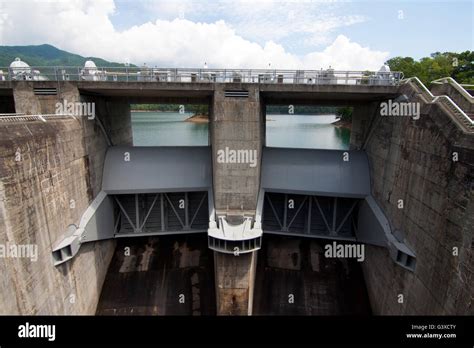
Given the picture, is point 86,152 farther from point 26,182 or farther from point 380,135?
point 380,135

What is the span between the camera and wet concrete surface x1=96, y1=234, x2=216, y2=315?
1582 centimetres

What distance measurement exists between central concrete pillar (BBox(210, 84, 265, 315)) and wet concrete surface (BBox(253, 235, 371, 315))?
1768 millimetres

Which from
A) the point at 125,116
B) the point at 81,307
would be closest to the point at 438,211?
the point at 81,307

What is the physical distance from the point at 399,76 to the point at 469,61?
35009 millimetres

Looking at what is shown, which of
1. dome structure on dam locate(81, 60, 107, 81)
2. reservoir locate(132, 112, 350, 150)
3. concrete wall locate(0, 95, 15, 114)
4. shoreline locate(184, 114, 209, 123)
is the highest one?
dome structure on dam locate(81, 60, 107, 81)

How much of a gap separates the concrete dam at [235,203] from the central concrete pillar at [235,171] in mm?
75

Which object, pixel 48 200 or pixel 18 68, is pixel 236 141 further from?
pixel 18 68

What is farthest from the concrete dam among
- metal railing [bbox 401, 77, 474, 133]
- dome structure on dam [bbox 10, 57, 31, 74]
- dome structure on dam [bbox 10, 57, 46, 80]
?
dome structure on dam [bbox 10, 57, 31, 74]

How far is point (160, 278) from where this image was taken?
55.7 ft

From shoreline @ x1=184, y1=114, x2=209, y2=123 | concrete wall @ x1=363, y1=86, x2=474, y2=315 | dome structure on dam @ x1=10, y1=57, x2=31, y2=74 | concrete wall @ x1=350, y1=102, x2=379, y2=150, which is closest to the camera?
concrete wall @ x1=363, y1=86, x2=474, y2=315

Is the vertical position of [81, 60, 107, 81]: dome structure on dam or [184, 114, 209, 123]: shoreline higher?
[81, 60, 107, 81]: dome structure on dam

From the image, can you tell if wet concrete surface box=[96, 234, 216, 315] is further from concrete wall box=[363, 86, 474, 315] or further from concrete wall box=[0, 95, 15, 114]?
concrete wall box=[0, 95, 15, 114]

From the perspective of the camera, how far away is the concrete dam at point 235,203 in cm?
986

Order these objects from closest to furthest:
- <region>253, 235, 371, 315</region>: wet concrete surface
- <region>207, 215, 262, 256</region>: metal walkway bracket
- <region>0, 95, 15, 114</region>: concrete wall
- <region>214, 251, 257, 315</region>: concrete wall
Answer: <region>207, 215, 262, 256</region>: metal walkway bracket → <region>214, 251, 257, 315</region>: concrete wall → <region>253, 235, 371, 315</region>: wet concrete surface → <region>0, 95, 15, 114</region>: concrete wall
